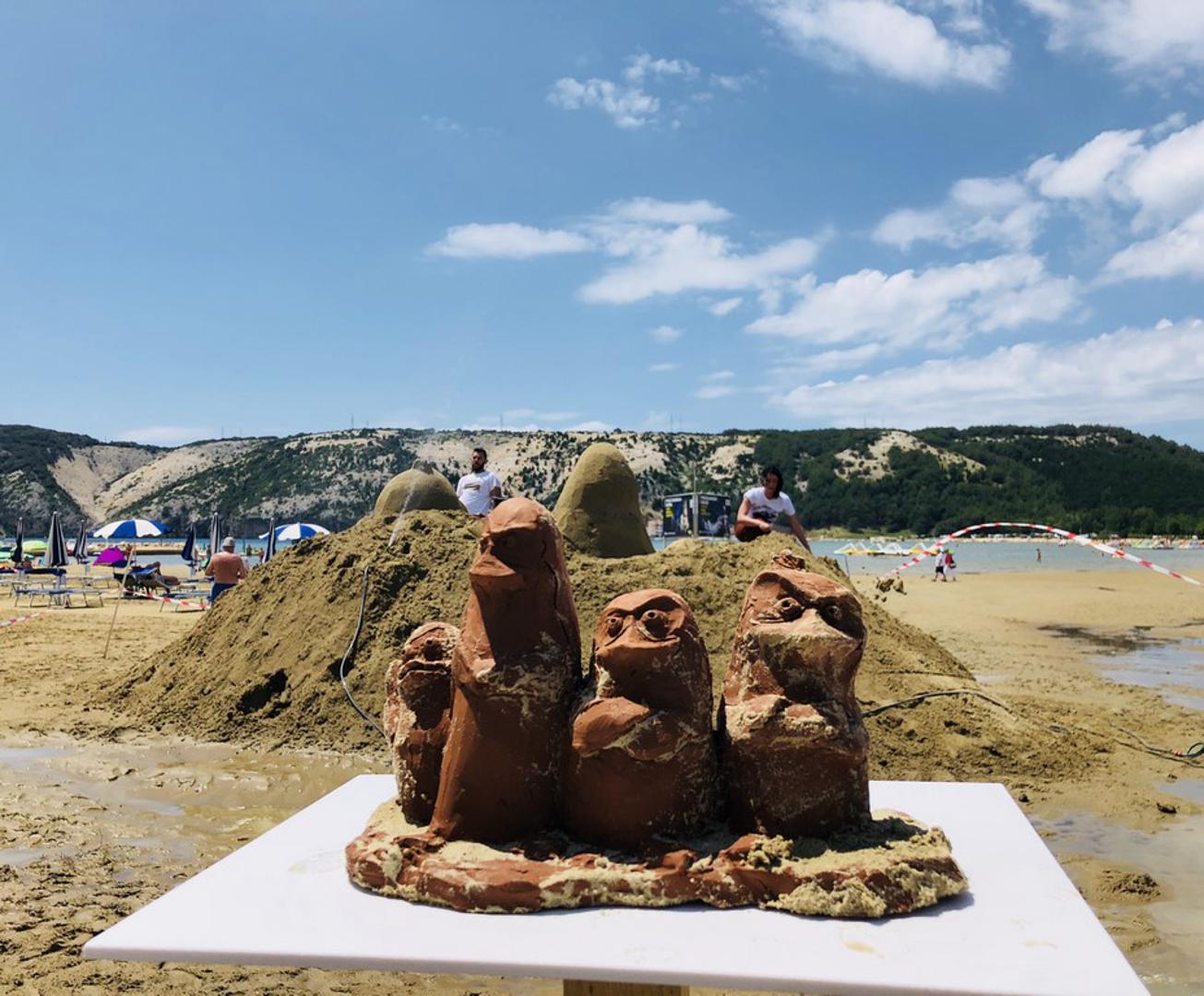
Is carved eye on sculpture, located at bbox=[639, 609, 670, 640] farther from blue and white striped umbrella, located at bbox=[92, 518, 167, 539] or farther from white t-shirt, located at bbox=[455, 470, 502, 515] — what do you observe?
blue and white striped umbrella, located at bbox=[92, 518, 167, 539]

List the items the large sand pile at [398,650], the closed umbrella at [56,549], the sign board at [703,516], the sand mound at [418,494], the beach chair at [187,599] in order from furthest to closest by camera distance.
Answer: the closed umbrella at [56,549], the beach chair at [187,599], the sign board at [703,516], the sand mound at [418,494], the large sand pile at [398,650]

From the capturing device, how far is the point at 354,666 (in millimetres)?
8344

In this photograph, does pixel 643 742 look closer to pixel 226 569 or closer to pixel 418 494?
pixel 418 494

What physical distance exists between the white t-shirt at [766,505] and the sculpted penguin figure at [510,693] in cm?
526

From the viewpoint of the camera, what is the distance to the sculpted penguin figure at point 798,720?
305 cm

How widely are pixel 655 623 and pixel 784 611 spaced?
45 cm

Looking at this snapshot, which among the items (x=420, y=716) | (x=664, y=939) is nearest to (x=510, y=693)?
(x=420, y=716)

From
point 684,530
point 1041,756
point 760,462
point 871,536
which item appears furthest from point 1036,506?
point 1041,756

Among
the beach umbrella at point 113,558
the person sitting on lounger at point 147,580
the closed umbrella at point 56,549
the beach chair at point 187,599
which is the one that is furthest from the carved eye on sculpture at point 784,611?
the beach umbrella at point 113,558

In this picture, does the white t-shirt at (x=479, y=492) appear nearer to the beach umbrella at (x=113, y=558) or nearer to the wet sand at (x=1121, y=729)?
the wet sand at (x=1121, y=729)

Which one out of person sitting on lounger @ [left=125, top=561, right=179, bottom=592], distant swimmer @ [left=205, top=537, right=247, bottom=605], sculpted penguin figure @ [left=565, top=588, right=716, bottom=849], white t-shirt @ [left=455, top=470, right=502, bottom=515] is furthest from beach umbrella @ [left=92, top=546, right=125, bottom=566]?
sculpted penguin figure @ [left=565, top=588, right=716, bottom=849]

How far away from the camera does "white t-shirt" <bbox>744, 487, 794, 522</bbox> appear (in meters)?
8.43

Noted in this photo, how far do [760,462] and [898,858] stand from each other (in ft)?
272

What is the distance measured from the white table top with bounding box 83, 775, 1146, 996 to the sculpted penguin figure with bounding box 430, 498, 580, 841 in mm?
398
